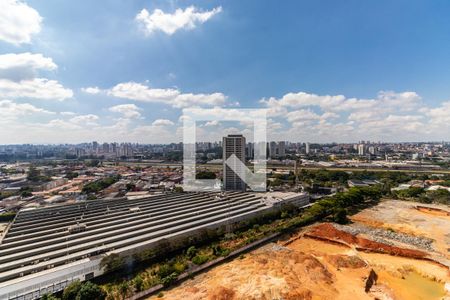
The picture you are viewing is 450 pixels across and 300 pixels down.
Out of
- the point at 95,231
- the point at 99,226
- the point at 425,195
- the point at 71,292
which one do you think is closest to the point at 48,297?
the point at 71,292

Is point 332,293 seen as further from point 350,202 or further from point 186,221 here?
point 350,202

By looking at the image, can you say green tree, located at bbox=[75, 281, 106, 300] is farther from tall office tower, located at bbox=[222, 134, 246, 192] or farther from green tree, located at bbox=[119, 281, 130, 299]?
tall office tower, located at bbox=[222, 134, 246, 192]

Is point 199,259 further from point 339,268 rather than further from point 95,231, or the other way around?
point 339,268

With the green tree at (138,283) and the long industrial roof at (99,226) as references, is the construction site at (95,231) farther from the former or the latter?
the green tree at (138,283)

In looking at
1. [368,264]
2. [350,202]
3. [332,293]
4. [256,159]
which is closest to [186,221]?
[332,293]

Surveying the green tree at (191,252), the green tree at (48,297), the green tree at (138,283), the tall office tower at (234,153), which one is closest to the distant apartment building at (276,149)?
the tall office tower at (234,153)

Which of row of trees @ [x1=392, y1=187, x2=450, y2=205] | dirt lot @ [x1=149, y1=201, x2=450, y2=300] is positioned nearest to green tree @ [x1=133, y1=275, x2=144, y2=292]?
dirt lot @ [x1=149, y1=201, x2=450, y2=300]
